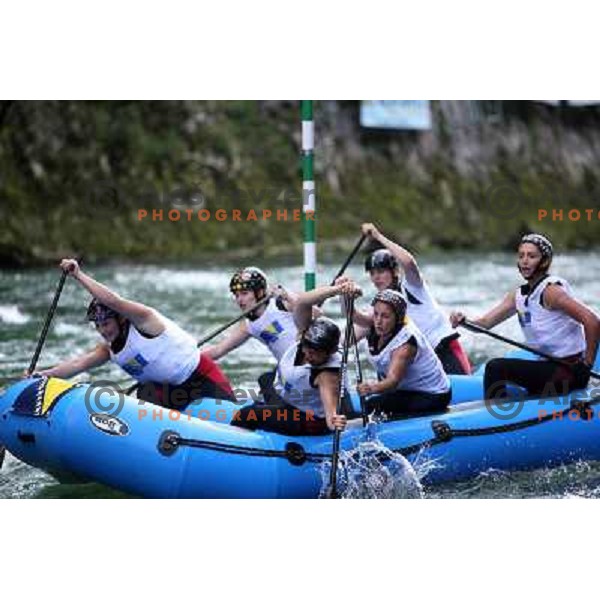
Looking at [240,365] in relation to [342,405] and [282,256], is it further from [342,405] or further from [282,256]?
[342,405]

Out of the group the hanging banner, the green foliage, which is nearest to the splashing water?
the green foliage

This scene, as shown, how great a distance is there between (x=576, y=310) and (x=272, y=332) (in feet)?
3.32

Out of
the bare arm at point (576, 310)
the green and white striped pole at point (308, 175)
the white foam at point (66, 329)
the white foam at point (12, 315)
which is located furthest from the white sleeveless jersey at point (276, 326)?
the white foam at point (66, 329)

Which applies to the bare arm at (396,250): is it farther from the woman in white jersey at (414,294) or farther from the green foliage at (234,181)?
the green foliage at (234,181)

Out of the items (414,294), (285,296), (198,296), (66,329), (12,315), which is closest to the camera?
(285,296)

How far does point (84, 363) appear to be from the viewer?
4.13 metres

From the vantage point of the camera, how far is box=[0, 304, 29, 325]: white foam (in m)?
6.29

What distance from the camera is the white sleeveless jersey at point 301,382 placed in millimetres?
3705

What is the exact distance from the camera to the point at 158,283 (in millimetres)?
7016

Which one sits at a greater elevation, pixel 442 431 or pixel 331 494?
pixel 442 431

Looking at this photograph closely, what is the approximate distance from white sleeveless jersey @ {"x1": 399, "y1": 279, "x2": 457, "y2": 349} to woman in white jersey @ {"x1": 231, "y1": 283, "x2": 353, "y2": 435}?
0.77 m

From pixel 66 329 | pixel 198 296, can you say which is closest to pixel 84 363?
pixel 66 329

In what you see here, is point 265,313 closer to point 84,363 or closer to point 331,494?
point 84,363

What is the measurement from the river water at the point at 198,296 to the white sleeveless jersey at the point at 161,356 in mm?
1365
